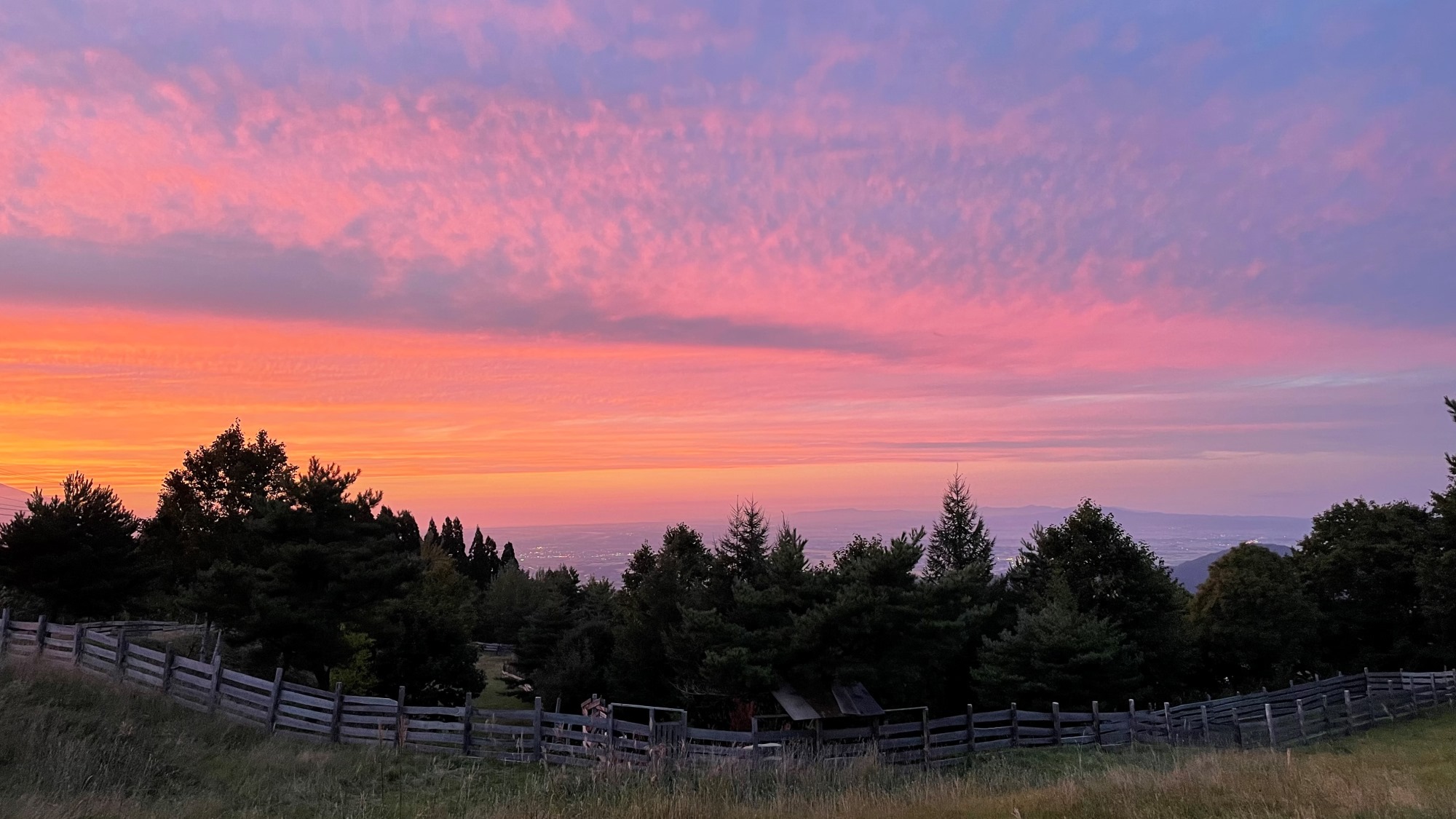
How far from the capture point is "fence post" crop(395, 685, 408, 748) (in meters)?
19.4

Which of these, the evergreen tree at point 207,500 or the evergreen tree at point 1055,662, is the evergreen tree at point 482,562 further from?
the evergreen tree at point 1055,662

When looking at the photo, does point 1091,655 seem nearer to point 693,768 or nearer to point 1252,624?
point 1252,624

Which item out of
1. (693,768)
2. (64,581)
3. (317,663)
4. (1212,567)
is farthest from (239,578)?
(1212,567)

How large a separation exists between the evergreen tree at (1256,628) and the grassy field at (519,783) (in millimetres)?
25127

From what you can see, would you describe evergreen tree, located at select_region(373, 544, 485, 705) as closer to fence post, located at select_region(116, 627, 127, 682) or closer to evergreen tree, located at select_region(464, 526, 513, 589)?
fence post, located at select_region(116, 627, 127, 682)

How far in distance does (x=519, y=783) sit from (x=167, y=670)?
39.2 feet

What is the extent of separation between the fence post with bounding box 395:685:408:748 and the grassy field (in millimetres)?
1032

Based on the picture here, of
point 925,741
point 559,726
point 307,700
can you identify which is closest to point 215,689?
point 307,700

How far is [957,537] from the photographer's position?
54125 millimetres

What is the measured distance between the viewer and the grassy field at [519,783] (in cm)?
805

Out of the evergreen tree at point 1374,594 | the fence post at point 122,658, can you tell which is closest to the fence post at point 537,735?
the fence post at point 122,658

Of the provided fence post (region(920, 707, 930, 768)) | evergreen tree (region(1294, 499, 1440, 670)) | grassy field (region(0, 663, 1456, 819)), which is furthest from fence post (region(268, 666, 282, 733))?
evergreen tree (region(1294, 499, 1440, 670))

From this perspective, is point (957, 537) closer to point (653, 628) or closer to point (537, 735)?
point (653, 628)

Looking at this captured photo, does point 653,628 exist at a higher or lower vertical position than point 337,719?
higher
